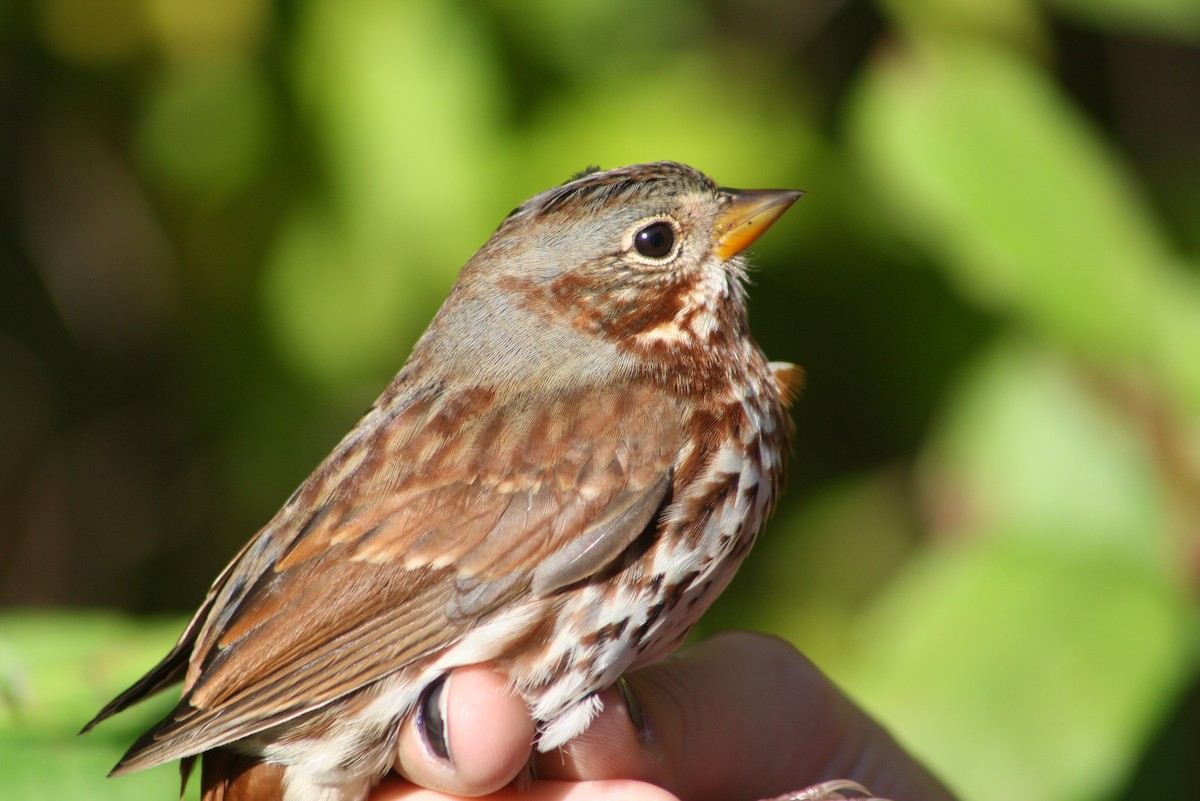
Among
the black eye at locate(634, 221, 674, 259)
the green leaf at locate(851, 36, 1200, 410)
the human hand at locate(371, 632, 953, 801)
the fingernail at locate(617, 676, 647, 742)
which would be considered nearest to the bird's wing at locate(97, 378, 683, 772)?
the human hand at locate(371, 632, 953, 801)

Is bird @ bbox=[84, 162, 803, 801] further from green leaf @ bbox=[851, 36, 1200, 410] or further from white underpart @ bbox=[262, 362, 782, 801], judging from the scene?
green leaf @ bbox=[851, 36, 1200, 410]

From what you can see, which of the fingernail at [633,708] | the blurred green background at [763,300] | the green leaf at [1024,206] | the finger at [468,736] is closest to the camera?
the finger at [468,736]

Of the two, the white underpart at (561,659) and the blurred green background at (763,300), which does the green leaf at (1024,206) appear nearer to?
the blurred green background at (763,300)

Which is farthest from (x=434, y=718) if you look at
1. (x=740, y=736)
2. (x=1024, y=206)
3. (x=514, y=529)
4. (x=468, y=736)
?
(x=1024, y=206)

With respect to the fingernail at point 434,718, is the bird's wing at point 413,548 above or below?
above

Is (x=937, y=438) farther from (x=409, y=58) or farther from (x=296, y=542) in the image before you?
(x=296, y=542)

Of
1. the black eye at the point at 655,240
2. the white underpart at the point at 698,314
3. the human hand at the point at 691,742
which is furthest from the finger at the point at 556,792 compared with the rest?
the black eye at the point at 655,240
